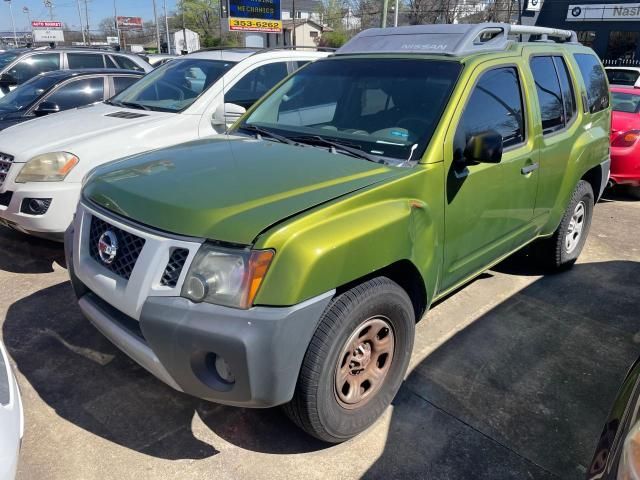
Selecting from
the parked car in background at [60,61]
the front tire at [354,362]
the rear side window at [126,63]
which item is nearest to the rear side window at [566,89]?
the front tire at [354,362]

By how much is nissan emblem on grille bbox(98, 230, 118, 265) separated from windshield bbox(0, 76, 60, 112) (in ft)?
17.0

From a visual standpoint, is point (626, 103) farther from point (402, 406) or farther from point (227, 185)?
point (227, 185)

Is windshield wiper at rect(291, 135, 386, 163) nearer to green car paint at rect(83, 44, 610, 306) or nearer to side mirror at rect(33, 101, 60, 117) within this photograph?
green car paint at rect(83, 44, 610, 306)

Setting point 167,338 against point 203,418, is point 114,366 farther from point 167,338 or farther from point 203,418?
point 167,338

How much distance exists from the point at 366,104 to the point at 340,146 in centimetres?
48

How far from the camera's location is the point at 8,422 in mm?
1874

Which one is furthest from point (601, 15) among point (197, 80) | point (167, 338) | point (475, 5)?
point (167, 338)

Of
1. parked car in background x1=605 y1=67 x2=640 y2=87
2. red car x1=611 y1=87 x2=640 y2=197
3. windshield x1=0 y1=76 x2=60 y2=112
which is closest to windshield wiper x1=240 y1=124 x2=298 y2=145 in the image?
windshield x1=0 y1=76 x2=60 y2=112

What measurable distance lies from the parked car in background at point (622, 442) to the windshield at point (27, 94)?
7055mm

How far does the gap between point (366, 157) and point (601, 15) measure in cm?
2600

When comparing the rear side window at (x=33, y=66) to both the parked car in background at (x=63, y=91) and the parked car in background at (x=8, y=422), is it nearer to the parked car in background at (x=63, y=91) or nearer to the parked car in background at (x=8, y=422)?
the parked car in background at (x=63, y=91)

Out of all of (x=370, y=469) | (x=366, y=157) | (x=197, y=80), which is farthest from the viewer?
(x=197, y=80)

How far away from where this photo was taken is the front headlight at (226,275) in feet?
6.78

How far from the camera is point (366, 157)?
2869 mm
